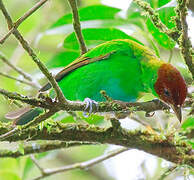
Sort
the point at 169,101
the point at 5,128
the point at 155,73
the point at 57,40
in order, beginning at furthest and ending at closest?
the point at 57,40, the point at 155,73, the point at 169,101, the point at 5,128

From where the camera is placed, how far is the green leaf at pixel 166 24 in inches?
118

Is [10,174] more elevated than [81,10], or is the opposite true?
[81,10]

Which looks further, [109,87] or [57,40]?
[57,40]

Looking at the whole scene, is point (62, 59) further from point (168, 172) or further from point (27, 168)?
point (168, 172)

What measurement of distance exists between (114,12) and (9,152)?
4.96ft

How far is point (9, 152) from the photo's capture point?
11.0ft

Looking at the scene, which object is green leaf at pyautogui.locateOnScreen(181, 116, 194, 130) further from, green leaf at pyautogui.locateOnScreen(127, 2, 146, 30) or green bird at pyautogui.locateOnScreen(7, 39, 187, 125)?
green leaf at pyautogui.locateOnScreen(127, 2, 146, 30)

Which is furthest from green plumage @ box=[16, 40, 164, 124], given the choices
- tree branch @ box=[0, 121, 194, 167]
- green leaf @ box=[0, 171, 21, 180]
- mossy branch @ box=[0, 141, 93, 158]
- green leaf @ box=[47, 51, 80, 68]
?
green leaf @ box=[0, 171, 21, 180]

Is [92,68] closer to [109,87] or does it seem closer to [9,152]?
[109,87]

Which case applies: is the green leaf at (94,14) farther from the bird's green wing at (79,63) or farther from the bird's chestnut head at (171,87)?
the bird's chestnut head at (171,87)

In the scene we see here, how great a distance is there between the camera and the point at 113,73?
11.3 feet

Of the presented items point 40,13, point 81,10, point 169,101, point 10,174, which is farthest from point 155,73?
point 40,13

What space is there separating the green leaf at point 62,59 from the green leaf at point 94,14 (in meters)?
0.32

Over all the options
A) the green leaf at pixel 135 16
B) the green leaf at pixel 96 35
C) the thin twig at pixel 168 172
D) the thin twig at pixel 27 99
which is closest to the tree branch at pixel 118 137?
the thin twig at pixel 168 172
